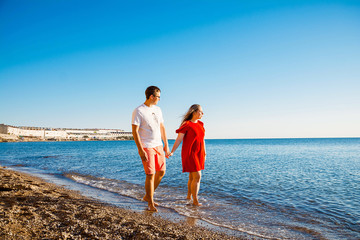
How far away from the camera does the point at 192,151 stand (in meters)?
5.12

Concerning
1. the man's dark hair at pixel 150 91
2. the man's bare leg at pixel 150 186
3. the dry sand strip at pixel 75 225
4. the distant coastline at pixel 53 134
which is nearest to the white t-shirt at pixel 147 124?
the man's dark hair at pixel 150 91

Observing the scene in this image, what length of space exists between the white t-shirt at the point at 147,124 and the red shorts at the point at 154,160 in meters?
0.10

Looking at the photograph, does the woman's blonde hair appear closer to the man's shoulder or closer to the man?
the man

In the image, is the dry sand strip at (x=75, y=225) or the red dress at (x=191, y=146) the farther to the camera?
the red dress at (x=191, y=146)

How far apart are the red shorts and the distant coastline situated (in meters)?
102

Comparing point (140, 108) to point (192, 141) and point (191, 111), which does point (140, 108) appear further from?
point (192, 141)

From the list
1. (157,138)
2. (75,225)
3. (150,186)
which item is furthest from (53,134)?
(75,225)

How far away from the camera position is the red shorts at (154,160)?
4453 mm

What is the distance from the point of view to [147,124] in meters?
4.42

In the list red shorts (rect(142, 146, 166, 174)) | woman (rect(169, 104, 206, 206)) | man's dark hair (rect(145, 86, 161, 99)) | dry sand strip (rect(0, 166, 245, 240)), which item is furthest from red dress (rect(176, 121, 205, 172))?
dry sand strip (rect(0, 166, 245, 240))

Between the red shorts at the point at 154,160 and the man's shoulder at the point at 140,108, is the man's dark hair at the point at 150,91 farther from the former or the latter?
the red shorts at the point at 154,160

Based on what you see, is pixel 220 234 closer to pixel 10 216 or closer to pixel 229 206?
pixel 229 206

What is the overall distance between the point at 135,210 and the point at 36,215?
187cm

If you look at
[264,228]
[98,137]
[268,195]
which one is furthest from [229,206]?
[98,137]
